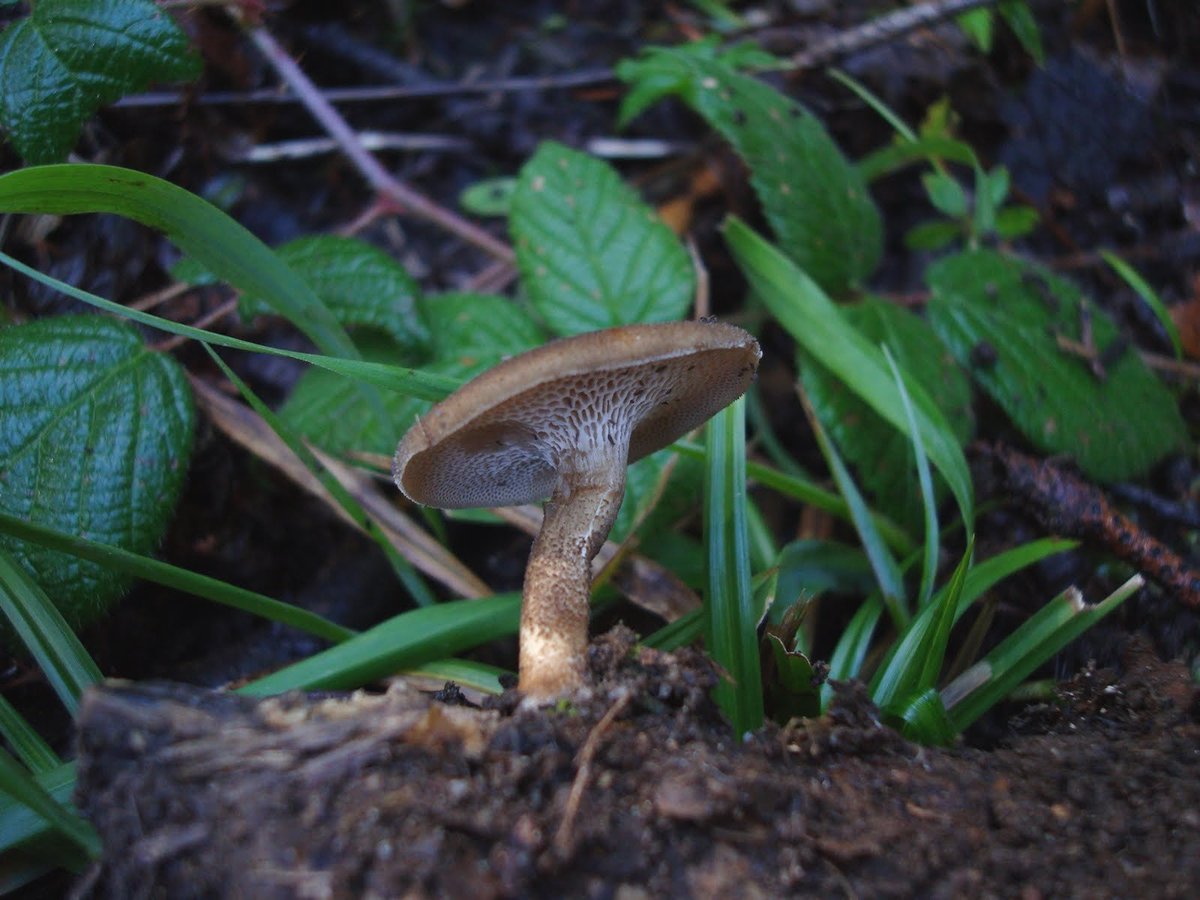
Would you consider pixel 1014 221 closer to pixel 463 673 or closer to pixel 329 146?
pixel 463 673

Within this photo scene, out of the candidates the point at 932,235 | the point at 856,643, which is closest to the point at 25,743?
the point at 856,643

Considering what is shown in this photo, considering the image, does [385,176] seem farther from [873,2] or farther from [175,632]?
[873,2]

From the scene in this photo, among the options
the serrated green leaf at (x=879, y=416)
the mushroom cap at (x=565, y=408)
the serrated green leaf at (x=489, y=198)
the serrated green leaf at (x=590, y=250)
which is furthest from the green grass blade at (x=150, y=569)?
the serrated green leaf at (x=489, y=198)

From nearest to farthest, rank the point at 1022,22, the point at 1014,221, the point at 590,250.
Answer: the point at 590,250
the point at 1014,221
the point at 1022,22

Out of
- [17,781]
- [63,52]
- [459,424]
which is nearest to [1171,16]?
[459,424]

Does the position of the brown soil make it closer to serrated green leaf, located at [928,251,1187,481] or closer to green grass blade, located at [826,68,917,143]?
serrated green leaf, located at [928,251,1187,481]
